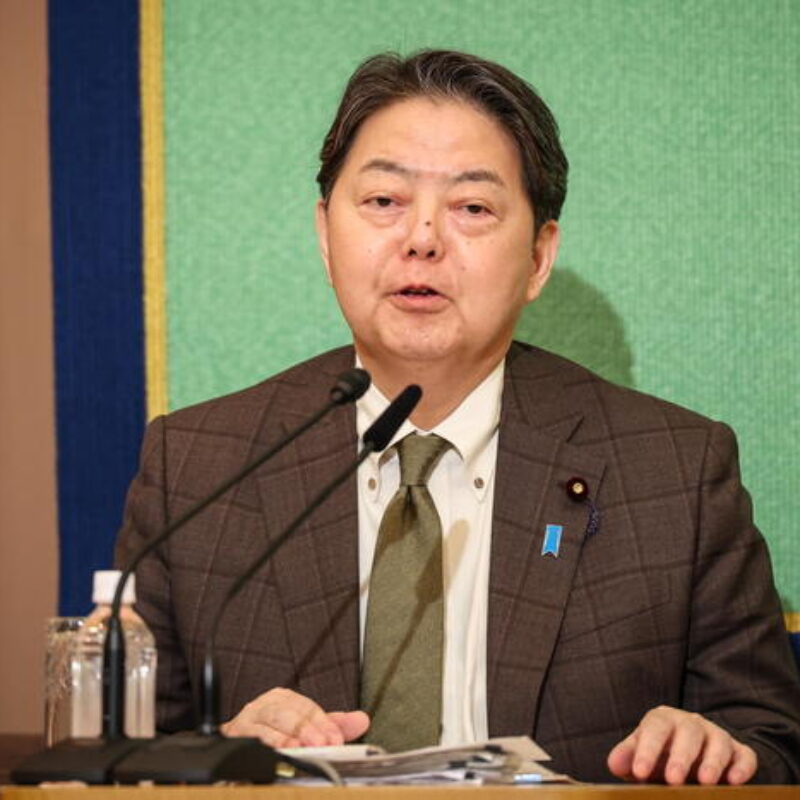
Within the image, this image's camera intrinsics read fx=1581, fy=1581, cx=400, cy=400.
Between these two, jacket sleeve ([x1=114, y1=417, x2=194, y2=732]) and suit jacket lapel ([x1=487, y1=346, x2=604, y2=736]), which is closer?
suit jacket lapel ([x1=487, y1=346, x2=604, y2=736])

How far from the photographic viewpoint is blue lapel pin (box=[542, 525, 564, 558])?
2439 mm

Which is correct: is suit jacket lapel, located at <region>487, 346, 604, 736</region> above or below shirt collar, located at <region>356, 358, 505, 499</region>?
below

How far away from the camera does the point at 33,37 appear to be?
9.83ft

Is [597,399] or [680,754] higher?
[597,399]

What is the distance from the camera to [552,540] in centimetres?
245

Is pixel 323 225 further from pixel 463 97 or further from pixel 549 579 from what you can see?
pixel 549 579

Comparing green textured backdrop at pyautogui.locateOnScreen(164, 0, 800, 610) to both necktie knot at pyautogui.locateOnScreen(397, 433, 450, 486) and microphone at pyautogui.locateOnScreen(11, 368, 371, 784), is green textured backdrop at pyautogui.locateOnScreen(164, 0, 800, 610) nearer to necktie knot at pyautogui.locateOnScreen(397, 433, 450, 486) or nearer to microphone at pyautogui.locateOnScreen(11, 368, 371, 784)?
Result: necktie knot at pyautogui.locateOnScreen(397, 433, 450, 486)

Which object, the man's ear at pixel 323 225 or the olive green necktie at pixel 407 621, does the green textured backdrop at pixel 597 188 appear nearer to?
the man's ear at pixel 323 225

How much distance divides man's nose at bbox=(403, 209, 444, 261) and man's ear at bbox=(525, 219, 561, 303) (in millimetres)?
271

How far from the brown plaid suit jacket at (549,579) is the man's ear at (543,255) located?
0.20m

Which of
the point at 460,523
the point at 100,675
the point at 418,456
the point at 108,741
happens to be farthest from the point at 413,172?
the point at 108,741

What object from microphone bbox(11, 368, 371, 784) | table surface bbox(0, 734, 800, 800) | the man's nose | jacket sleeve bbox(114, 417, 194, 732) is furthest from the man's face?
table surface bbox(0, 734, 800, 800)

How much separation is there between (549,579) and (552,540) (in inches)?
2.5

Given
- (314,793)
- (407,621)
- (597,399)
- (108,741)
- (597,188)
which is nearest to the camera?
(314,793)
